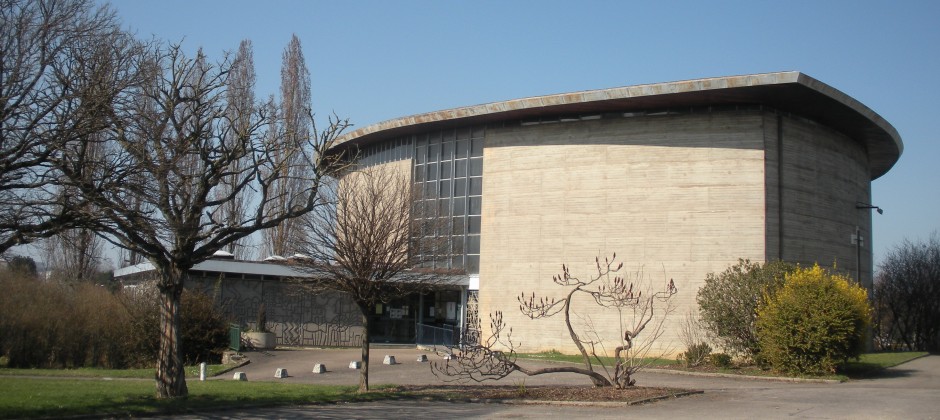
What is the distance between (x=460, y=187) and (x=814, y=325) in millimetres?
17324

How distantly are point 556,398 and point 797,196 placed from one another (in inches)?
705

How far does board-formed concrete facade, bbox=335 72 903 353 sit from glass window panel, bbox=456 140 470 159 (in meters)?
0.09

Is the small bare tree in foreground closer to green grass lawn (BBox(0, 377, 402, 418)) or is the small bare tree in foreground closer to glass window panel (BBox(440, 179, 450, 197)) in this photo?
green grass lawn (BBox(0, 377, 402, 418))

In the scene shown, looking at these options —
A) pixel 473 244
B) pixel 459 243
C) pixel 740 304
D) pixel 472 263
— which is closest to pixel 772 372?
pixel 740 304

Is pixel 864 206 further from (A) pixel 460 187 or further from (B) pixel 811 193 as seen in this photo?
(A) pixel 460 187

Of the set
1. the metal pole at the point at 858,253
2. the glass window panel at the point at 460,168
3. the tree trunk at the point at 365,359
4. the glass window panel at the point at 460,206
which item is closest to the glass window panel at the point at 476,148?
the glass window panel at the point at 460,168

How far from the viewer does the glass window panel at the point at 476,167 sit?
3541 cm

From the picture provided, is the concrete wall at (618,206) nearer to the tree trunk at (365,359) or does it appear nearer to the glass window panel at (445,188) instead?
the glass window panel at (445,188)

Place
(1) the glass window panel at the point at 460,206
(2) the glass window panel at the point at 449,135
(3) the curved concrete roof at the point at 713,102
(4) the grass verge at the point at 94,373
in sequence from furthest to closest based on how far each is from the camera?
(2) the glass window panel at the point at 449,135 < (1) the glass window panel at the point at 460,206 < (3) the curved concrete roof at the point at 713,102 < (4) the grass verge at the point at 94,373

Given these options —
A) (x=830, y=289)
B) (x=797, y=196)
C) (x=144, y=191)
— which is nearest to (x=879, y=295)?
(x=797, y=196)

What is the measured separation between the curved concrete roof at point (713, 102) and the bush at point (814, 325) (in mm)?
8051

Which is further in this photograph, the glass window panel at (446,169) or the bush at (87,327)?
the glass window panel at (446,169)

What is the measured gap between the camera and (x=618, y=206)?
102 feet

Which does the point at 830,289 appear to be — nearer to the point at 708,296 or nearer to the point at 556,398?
the point at 708,296
